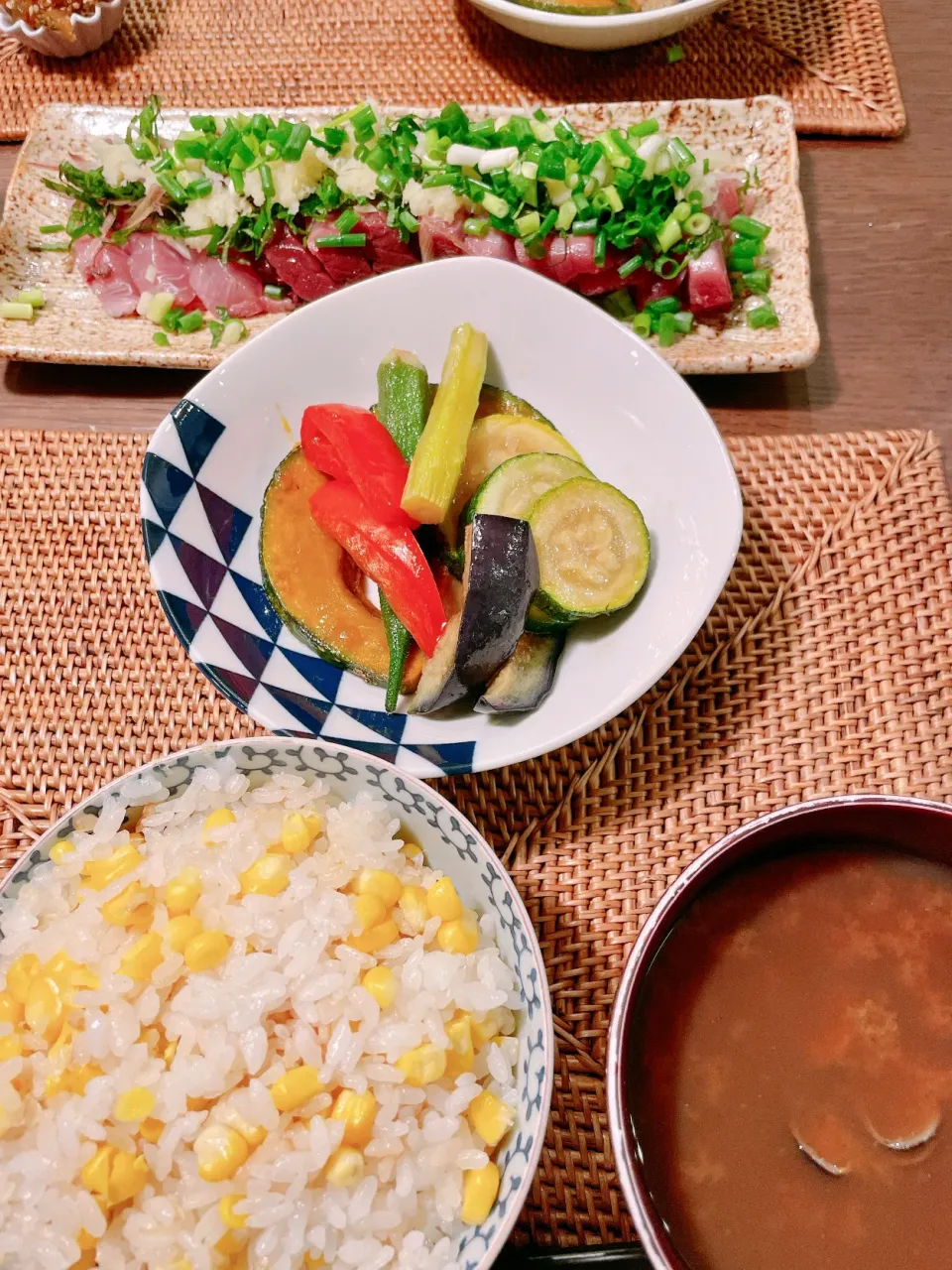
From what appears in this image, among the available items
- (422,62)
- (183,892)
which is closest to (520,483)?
(183,892)

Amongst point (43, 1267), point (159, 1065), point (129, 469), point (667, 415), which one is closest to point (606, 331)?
point (667, 415)

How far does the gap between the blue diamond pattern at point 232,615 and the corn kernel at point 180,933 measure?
38cm

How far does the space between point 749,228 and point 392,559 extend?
1.26m

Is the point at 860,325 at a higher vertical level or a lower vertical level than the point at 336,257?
lower

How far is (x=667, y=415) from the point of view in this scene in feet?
5.82

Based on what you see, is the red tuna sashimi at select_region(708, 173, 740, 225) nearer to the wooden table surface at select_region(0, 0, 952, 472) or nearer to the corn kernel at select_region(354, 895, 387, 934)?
the wooden table surface at select_region(0, 0, 952, 472)

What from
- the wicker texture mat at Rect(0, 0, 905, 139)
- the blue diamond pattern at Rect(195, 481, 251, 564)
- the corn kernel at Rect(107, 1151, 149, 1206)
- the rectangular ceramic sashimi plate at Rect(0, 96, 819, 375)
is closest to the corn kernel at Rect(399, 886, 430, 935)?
the corn kernel at Rect(107, 1151, 149, 1206)

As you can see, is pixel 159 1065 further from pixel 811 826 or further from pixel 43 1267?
pixel 811 826

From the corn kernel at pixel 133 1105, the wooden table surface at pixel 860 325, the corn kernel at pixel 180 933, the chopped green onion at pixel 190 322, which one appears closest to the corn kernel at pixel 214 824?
the corn kernel at pixel 180 933

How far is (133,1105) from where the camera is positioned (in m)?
1.17

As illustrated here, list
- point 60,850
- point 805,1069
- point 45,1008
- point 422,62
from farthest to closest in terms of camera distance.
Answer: point 422,62, point 60,850, point 45,1008, point 805,1069

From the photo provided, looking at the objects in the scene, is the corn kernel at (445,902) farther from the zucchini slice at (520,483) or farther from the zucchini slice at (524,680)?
the zucchini slice at (520,483)

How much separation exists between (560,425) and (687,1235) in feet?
4.71

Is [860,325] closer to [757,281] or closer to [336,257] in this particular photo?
[757,281]
